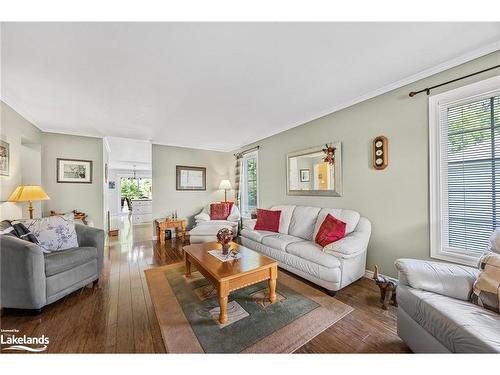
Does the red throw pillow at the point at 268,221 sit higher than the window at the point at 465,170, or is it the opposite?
the window at the point at 465,170

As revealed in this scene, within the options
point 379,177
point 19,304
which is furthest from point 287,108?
point 19,304

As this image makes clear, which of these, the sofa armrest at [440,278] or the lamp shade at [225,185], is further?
the lamp shade at [225,185]

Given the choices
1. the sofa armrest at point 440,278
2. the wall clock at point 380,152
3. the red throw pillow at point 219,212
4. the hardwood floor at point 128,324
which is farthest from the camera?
the red throw pillow at point 219,212

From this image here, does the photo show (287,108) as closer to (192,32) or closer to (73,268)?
(192,32)

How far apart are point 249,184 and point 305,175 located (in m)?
1.90

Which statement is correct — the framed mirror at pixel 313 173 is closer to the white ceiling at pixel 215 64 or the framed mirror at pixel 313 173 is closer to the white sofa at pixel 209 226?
the white ceiling at pixel 215 64

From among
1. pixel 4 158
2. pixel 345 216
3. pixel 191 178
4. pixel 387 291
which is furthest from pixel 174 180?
pixel 387 291

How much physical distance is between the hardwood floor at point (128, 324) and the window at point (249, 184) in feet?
9.65

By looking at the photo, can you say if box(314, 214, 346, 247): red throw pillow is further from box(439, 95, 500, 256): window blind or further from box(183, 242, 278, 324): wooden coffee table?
box(439, 95, 500, 256): window blind

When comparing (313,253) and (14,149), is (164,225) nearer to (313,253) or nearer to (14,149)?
(14,149)

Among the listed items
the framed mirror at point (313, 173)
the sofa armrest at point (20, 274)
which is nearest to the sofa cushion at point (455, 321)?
the framed mirror at point (313, 173)

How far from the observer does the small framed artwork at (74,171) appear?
12.6 feet
